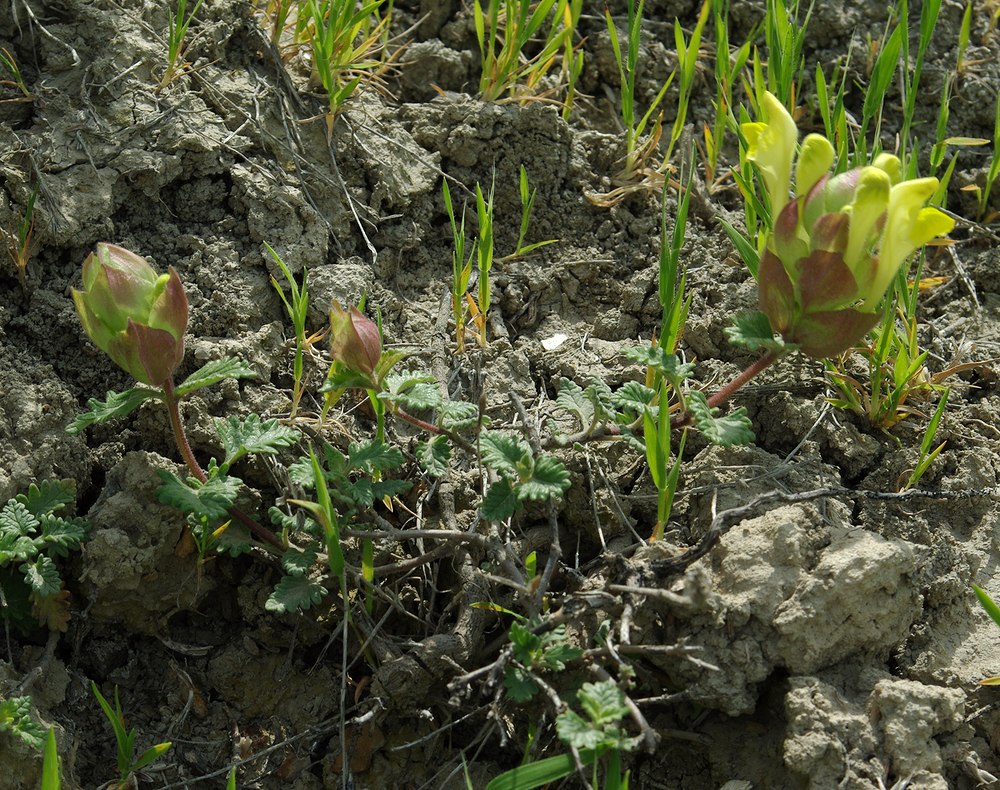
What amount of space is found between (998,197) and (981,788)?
191 cm

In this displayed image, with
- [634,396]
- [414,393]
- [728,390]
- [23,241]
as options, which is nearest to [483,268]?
[414,393]

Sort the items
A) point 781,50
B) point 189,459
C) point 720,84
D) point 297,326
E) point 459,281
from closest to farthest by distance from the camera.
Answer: point 189,459
point 297,326
point 459,281
point 781,50
point 720,84

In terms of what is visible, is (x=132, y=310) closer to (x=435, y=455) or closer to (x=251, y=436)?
(x=251, y=436)

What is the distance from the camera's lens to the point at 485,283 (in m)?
2.59

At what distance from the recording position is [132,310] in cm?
210

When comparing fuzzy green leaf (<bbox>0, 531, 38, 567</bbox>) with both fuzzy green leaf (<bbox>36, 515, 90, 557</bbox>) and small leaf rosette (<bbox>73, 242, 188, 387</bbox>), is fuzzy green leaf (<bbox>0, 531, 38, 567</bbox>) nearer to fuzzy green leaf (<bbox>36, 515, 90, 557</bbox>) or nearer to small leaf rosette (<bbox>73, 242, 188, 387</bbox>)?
fuzzy green leaf (<bbox>36, 515, 90, 557</bbox>)

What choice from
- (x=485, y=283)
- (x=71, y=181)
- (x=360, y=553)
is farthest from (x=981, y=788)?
(x=71, y=181)

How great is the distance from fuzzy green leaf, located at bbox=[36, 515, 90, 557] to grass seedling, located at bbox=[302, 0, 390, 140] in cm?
136

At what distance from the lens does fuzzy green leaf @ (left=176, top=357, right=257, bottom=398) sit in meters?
2.19

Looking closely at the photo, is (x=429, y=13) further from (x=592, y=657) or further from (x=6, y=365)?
(x=592, y=657)

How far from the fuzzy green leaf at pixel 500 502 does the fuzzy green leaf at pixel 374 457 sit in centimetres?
22

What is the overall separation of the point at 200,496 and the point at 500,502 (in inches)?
24.8

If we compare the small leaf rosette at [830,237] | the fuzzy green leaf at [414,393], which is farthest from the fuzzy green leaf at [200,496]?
the small leaf rosette at [830,237]

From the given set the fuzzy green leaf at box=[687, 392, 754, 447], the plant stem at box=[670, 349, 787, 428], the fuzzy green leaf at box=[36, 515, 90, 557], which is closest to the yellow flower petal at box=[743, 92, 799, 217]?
the plant stem at box=[670, 349, 787, 428]
